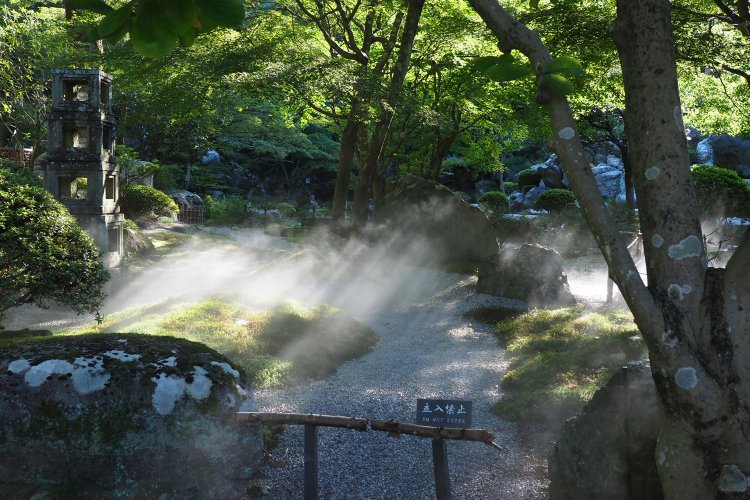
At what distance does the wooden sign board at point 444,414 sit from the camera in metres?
3.59

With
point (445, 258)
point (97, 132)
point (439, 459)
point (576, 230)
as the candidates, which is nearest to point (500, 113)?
point (576, 230)

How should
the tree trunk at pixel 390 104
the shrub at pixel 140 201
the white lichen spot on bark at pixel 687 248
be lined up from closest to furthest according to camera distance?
1. the white lichen spot on bark at pixel 687 248
2. the tree trunk at pixel 390 104
3. the shrub at pixel 140 201

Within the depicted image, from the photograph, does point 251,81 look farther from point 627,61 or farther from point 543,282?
point 627,61

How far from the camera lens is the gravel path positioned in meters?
4.30

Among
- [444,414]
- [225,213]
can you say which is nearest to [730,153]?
[225,213]

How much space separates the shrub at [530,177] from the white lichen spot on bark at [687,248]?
28.8 meters

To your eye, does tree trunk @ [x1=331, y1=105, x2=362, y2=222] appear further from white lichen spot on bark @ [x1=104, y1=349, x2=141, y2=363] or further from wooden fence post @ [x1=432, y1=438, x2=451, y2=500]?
wooden fence post @ [x1=432, y1=438, x2=451, y2=500]

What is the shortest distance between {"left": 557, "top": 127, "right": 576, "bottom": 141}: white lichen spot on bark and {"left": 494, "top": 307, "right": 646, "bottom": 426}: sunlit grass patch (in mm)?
3788

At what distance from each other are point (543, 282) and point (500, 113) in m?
9.29

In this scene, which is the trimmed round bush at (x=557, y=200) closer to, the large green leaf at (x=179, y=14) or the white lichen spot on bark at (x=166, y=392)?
the white lichen spot on bark at (x=166, y=392)

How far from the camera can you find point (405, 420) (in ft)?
18.5

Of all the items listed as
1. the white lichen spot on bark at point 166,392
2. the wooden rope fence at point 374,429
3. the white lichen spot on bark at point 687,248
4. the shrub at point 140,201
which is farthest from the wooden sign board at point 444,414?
the shrub at point 140,201

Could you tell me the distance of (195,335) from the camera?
7434 mm

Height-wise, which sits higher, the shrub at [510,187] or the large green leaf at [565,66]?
the shrub at [510,187]
